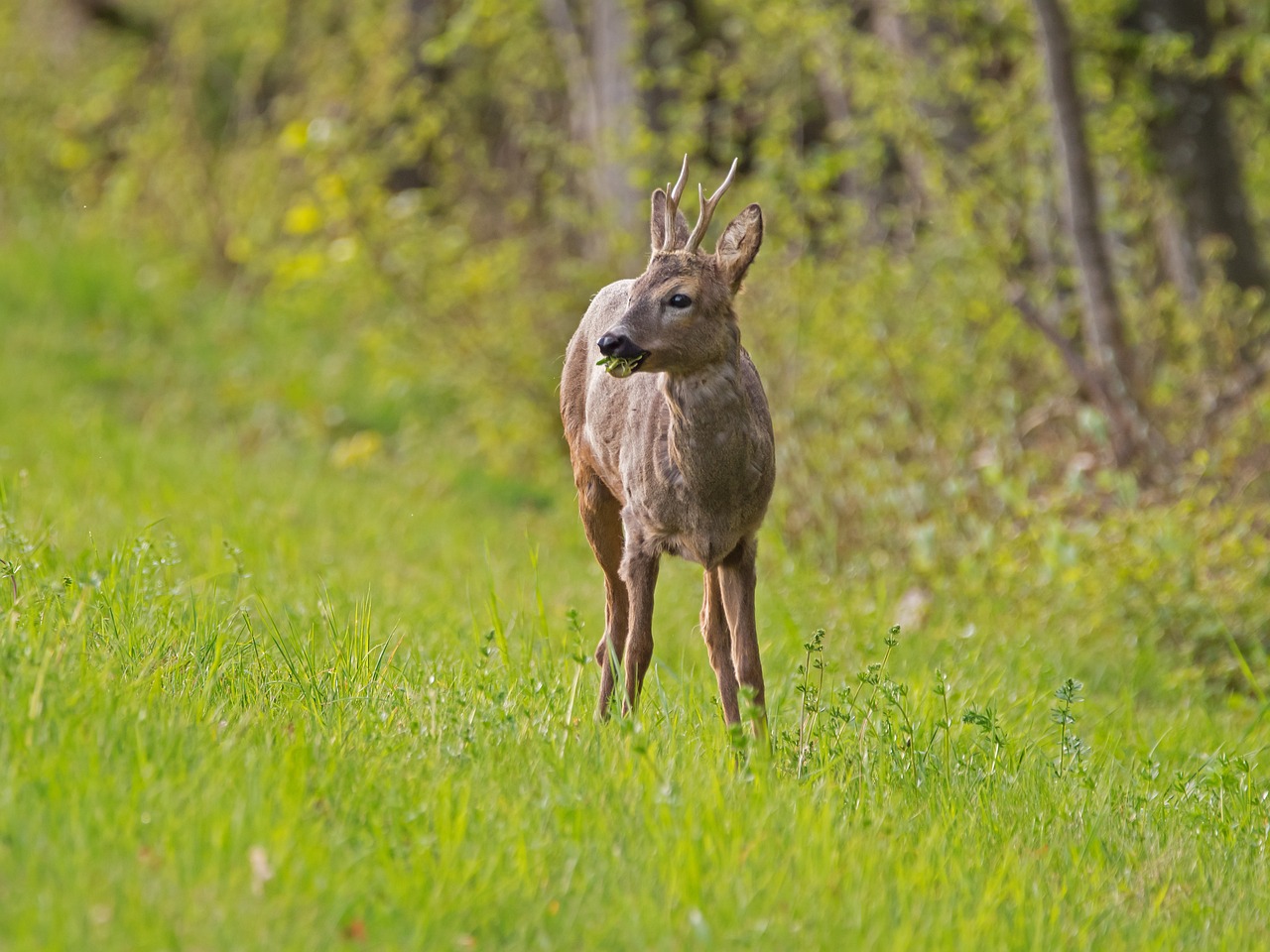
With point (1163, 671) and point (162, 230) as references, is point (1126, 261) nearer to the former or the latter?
point (1163, 671)

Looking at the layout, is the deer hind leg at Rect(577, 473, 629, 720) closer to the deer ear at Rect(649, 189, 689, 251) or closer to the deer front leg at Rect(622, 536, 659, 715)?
the deer front leg at Rect(622, 536, 659, 715)

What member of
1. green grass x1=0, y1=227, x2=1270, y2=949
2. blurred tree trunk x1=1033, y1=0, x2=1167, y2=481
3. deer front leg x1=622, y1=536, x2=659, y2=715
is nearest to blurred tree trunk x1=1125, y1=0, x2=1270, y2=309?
blurred tree trunk x1=1033, y1=0, x2=1167, y2=481

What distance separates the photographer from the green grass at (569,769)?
3.28 m

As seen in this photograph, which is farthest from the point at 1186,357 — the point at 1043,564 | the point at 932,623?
the point at 932,623

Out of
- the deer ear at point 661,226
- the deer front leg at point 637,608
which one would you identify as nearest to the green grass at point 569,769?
the deer front leg at point 637,608

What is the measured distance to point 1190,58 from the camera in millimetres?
10484

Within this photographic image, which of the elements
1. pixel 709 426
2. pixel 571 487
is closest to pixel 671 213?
pixel 709 426

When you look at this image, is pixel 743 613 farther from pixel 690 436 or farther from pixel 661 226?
pixel 661 226

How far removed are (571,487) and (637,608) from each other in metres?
7.07

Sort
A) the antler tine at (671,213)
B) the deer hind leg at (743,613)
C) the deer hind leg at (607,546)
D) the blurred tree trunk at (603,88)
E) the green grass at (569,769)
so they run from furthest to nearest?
the blurred tree trunk at (603,88) < the deer hind leg at (607,546) < the deer hind leg at (743,613) < the antler tine at (671,213) < the green grass at (569,769)

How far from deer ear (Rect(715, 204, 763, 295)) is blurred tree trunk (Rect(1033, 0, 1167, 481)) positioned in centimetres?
532

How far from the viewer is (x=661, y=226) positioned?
188 inches

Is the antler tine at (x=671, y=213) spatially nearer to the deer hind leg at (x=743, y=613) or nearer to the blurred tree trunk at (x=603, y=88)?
the deer hind leg at (x=743, y=613)

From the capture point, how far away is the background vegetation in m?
3.58
